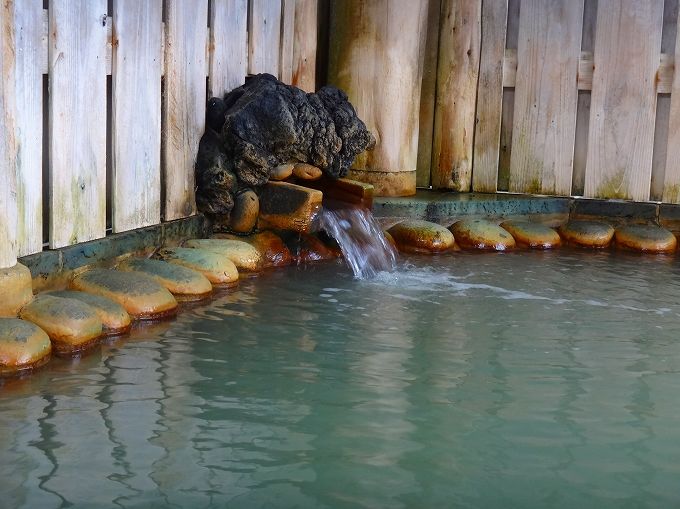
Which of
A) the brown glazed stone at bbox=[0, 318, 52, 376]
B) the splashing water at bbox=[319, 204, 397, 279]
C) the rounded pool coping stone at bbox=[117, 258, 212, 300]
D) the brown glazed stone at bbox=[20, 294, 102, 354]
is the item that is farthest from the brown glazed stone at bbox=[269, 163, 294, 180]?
the brown glazed stone at bbox=[0, 318, 52, 376]

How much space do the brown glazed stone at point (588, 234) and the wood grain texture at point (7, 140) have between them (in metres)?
4.28

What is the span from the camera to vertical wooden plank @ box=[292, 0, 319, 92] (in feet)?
24.1

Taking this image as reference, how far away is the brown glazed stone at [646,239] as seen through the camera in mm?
7215

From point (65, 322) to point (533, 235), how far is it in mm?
3881

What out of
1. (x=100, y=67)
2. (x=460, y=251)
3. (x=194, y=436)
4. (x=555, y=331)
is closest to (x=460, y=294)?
(x=555, y=331)

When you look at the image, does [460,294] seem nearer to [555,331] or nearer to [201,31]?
[555,331]

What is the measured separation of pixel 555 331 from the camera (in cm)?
496

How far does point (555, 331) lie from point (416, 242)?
6.78 feet

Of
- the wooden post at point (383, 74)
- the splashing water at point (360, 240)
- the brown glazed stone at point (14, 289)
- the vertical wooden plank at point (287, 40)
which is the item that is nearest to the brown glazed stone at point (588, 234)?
the wooden post at point (383, 74)

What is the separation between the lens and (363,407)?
3.76 metres

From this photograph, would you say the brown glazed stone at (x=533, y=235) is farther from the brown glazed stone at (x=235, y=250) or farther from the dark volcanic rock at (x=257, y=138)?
the brown glazed stone at (x=235, y=250)

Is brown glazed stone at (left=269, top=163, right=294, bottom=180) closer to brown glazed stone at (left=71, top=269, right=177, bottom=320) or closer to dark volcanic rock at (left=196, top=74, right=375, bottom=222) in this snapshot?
dark volcanic rock at (left=196, top=74, right=375, bottom=222)

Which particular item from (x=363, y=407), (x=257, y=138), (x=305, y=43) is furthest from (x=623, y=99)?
(x=363, y=407)

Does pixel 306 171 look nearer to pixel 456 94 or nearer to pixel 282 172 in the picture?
pixel 282 172
